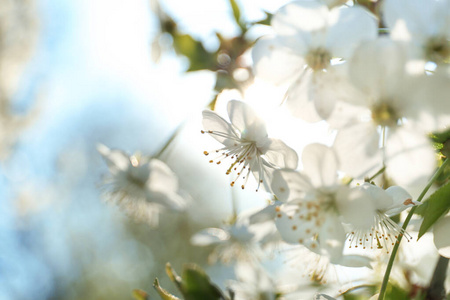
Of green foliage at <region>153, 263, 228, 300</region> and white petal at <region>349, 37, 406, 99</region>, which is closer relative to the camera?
white petal at <region>349, 37, 406, 99</region>

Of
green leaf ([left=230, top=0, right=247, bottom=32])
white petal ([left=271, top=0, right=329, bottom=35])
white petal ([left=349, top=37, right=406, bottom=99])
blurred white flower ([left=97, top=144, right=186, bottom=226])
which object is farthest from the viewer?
blurred white flower ([left=97, top=144, right=186, bottom=226])

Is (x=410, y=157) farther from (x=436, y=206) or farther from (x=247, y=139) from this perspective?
(x=247, y=139)

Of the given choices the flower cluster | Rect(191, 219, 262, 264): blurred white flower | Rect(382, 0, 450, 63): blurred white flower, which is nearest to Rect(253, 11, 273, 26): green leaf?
the flower cluster

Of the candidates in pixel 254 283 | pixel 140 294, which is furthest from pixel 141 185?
pixel 140 294

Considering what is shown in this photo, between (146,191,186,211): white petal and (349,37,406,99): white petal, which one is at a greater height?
(349,37,406,99): white petal

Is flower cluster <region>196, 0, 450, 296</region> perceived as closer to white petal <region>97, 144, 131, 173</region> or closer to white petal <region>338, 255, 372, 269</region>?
white petal <region>338, 255, 372, 269</region>

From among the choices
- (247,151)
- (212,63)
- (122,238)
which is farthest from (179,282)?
(122,238)

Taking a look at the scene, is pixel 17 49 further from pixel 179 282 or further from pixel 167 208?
pixel 179 282
